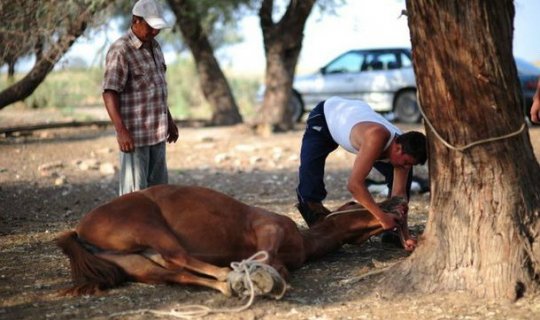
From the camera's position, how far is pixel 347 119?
575 cm

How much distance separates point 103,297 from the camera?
15.6ft

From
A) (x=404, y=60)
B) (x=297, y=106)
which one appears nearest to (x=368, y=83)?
(x=404, y=60)

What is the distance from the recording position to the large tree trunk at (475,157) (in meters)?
4.46

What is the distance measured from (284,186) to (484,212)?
540 centimetres

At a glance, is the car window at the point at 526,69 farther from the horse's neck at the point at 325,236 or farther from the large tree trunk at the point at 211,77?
the horse's neck at the point at 325,236

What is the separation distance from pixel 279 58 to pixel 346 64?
4525 mm

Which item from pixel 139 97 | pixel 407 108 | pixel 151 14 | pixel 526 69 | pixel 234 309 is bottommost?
pixel 407 108

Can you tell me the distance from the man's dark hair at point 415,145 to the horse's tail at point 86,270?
187 centimetres

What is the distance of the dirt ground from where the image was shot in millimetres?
4516

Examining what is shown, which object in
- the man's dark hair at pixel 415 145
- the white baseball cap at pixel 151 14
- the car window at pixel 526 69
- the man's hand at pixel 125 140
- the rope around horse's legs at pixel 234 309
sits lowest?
the rope around horse's legs at pixel 234 309

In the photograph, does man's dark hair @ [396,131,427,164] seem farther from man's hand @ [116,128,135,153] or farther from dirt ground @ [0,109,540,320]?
man's hand @ [116,128,135,153]

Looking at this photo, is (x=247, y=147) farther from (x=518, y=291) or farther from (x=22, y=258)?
(x=518, y=291)

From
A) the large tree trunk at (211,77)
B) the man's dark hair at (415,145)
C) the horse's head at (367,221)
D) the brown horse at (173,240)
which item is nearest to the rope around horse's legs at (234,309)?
the brown horse at (173,240)

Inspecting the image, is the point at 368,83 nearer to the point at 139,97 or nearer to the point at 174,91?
the point at 174,91
